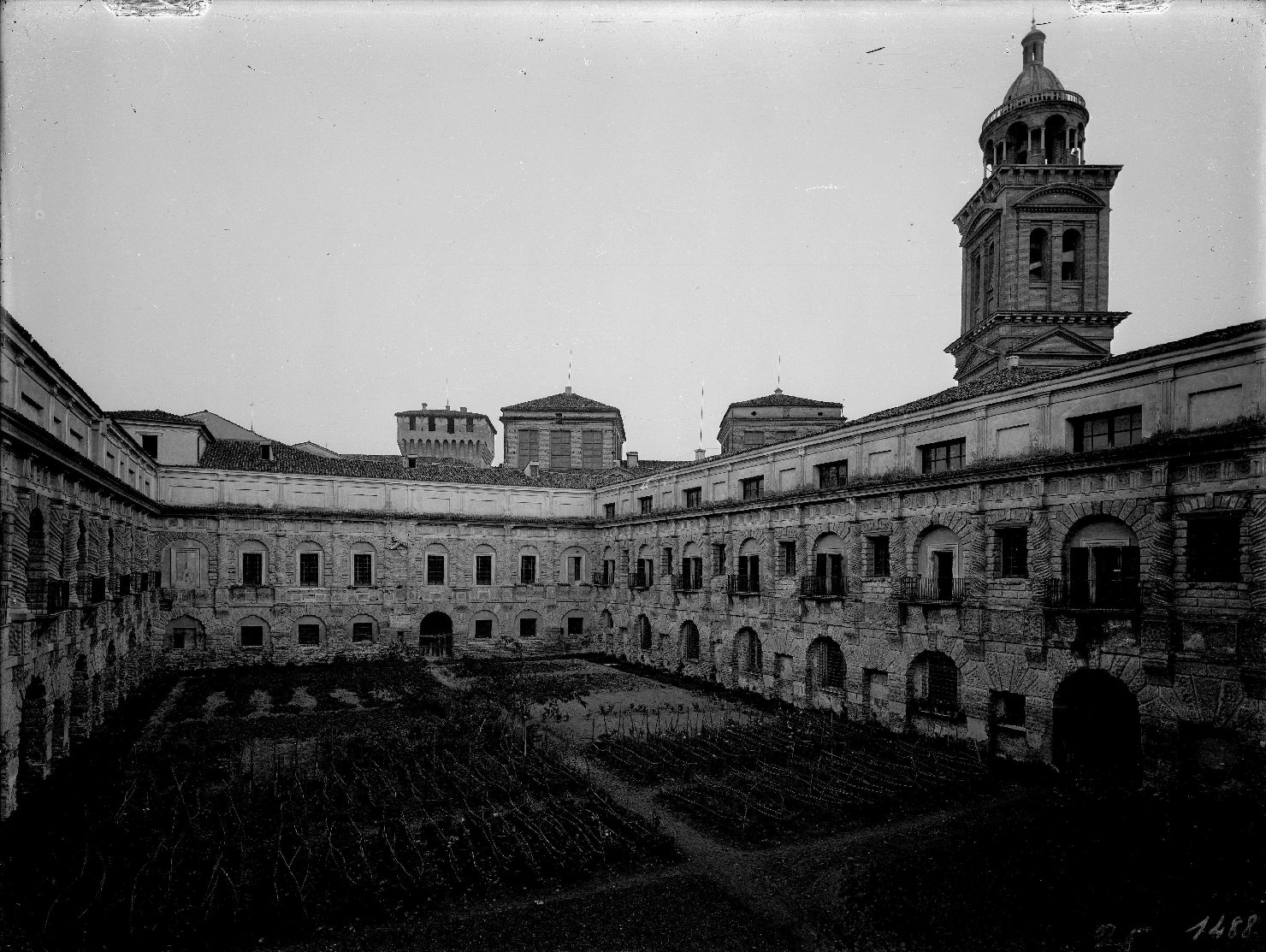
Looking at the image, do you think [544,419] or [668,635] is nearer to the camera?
[668,635]

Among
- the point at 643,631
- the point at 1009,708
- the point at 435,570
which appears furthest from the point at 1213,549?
the point at 435,570

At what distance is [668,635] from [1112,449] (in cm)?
2156

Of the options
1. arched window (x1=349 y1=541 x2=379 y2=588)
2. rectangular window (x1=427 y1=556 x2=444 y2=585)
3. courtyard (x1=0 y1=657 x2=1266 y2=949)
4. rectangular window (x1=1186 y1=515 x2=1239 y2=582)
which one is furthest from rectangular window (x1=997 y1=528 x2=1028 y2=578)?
arched window (x1=349 y1=541 x2=379 y2=588)

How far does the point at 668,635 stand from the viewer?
35.0 meters

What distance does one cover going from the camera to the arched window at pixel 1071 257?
118ft

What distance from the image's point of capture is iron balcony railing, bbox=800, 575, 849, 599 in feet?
82.0

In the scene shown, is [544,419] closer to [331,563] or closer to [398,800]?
[331,563]

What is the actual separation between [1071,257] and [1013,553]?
2362 cm

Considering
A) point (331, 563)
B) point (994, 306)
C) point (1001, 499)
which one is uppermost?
point (994, 306)

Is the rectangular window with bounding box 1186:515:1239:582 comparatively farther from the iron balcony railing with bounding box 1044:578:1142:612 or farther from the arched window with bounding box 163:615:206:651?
the arched window with bounding box 163:615:206:651

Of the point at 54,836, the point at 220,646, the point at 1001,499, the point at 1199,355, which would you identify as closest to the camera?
the point at 54,836

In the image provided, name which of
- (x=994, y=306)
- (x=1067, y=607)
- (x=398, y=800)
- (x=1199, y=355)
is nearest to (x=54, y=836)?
(x=398, y=800)

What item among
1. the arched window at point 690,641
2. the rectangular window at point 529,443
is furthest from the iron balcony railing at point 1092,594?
the rectangular window at point 529,443

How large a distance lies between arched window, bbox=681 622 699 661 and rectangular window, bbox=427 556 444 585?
13308 mm
